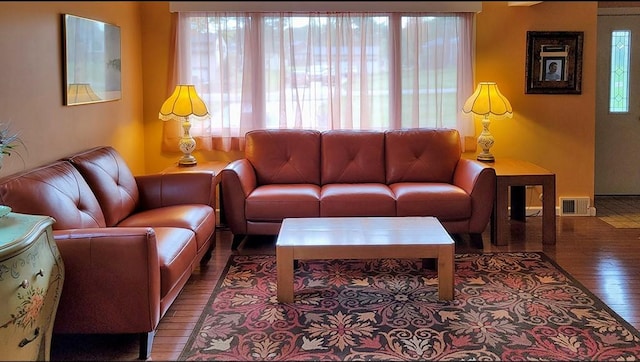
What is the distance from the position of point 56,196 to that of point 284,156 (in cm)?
217

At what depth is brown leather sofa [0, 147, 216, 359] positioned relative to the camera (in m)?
2.64

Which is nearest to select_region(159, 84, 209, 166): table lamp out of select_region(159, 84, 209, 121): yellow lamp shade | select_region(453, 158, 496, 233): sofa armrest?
select_region(159, 84, 209, 121): yellow lamp shade

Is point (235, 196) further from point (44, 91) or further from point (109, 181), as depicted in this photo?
point (44, 91)

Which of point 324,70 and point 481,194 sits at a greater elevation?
point 324,70

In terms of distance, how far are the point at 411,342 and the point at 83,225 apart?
174 centimetres

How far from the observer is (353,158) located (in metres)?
4.91

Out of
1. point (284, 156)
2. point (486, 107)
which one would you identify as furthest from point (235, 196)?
point (486, 107)

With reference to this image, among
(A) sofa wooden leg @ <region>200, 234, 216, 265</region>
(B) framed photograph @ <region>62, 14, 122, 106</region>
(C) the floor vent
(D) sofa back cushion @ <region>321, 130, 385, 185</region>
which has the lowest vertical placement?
(A) sofa wooden leg @ <region>200, 234, 216, 265</region>

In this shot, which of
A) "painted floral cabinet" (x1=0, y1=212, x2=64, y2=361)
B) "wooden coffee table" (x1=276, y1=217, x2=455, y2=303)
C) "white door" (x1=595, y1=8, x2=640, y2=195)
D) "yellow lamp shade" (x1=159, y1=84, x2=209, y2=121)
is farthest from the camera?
"white door" (x1=595, y1=8, x2=640, y2=195)

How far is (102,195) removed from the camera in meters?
3.57

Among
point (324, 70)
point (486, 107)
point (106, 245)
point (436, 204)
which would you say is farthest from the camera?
point (324, 70)

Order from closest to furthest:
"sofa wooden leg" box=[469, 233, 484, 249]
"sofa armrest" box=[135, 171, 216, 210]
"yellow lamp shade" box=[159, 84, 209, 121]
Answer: "sofa armrest" box=[135, 171, 216, 210] < "sofa wooden leg" box=[469, 233, 484, 249] < "yellow lamp shade" box=[159, 84, 209, 121]

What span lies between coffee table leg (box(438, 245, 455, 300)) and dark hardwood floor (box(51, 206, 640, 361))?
0.85 meters

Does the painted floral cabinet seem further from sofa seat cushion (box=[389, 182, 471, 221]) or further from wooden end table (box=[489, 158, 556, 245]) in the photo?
wooden end table (box=[489, 158, 556, 245])
